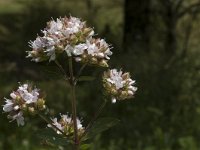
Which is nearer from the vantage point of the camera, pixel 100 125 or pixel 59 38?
pixel 59 38

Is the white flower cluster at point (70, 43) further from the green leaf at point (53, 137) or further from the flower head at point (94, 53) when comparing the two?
the green leaf at point (53, 137)

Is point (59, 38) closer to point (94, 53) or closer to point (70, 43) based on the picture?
point (70, 43)

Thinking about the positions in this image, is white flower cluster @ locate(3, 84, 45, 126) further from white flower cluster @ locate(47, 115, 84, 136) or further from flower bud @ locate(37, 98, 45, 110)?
white flower cluster @ locate(47, 115, 84, 136)

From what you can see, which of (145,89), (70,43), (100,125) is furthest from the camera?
(145,89)

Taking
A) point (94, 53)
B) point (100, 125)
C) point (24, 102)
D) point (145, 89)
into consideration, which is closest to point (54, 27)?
point (94, 53)

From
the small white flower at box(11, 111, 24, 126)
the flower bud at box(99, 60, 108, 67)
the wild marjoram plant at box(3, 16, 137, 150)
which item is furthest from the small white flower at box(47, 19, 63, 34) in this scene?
the small white flower at box(11, 111, 24, 126)

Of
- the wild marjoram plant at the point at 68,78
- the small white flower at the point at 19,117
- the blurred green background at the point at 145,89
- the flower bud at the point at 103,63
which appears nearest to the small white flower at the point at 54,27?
the wild marjoram plant at the point at 68,78

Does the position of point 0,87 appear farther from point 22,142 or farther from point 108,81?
point 108,81
